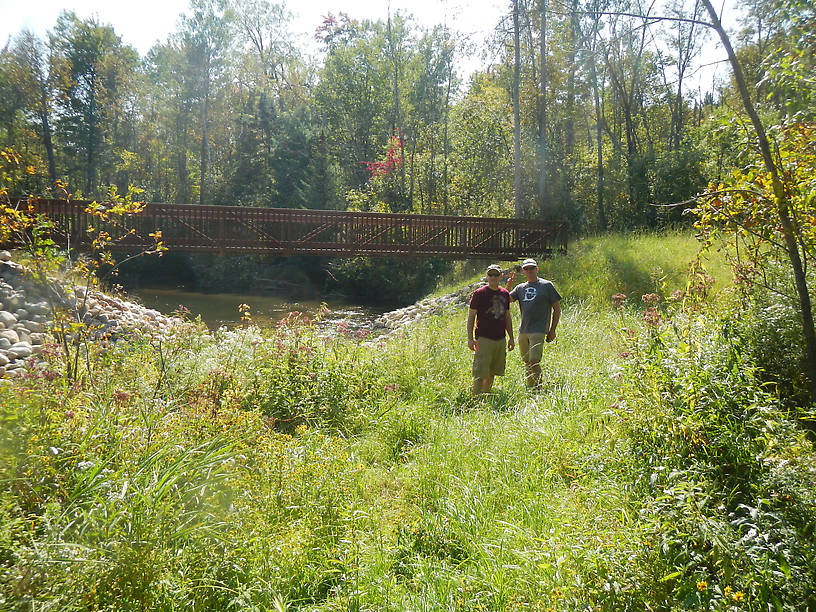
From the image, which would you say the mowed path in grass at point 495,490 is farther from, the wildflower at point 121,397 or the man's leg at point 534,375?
the wildflower at point 121,397

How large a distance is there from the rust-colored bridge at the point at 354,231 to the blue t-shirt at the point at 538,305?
9580 mm

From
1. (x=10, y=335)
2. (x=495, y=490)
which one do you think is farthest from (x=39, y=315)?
(x=495, y=490)

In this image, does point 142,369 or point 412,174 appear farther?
point 412,174

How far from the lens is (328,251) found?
14.7m

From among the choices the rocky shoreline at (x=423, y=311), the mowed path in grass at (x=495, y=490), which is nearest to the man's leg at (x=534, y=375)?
the mowed path in grass at (x=495, y=490)

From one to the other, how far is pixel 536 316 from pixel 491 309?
610 millimetres

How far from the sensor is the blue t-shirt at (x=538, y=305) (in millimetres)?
5633

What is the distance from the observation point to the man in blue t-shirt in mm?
5613

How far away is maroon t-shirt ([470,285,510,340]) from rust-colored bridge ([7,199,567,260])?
9683mm

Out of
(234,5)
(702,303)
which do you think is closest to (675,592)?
(702,303)

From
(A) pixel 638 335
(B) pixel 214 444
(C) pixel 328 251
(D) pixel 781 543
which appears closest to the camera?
(D) pixel 781 543

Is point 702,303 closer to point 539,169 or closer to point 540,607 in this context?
point 540,607

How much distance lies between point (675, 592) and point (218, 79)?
36.4 m

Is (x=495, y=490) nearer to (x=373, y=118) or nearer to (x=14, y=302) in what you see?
(x=14, y=302)
